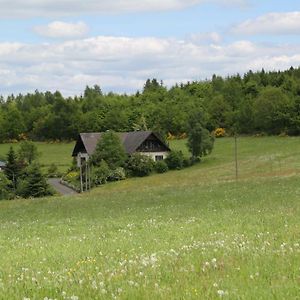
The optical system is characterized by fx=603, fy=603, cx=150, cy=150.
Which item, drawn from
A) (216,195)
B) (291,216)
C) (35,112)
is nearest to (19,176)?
(216,195)

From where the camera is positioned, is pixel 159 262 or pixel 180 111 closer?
pixel 159 262

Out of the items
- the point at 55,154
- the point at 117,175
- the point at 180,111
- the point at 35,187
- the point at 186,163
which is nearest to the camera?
the point at 35,187

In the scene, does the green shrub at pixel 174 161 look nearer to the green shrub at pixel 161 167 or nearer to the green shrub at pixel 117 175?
the green shrub at pixel 161 167

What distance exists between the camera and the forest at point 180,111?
13023 cm

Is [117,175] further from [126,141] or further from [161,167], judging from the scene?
[126,141]

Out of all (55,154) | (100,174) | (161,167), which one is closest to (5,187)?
(100,174)

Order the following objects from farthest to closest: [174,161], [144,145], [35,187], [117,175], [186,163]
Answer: [144,145]
[186,163]
[174,161]
[117,175]
[35,187]

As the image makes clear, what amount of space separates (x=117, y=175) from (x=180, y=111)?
61975 millimetres

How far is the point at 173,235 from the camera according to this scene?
51.5ft

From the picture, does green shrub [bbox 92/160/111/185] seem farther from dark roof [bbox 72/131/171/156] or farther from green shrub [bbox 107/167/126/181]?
dark roof [bbox 72/131/171/156]

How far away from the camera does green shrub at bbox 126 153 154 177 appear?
315 ft

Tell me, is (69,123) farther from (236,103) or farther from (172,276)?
(172,276)

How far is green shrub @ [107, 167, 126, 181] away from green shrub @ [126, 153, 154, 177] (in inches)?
98.2

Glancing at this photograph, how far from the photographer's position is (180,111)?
151625 millimetres
